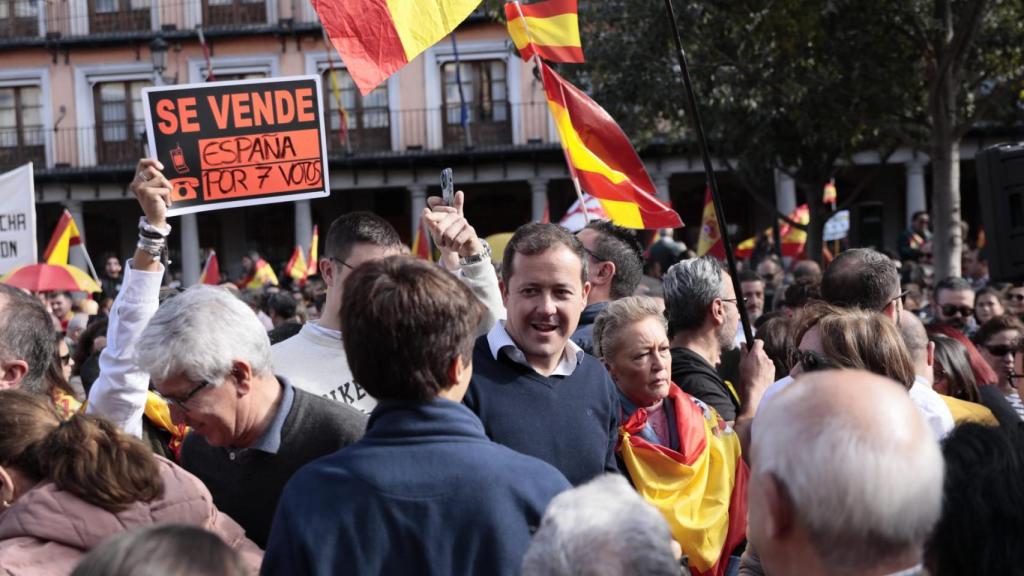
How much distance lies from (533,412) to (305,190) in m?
1.91

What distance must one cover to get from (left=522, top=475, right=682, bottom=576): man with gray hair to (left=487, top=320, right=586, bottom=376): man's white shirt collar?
1.46 meters

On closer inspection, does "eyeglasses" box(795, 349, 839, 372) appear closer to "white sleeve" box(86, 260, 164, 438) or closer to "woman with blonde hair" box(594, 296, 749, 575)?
"woman with blonde hair" box(594, 296, 749, 575)

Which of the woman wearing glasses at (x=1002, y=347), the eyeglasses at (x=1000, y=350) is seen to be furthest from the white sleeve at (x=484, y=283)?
the eyeglasses at (x=1000, y=350)

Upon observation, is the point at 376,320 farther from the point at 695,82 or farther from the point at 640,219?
the point at 695,82

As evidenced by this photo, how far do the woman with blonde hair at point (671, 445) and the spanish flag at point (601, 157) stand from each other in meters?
2.17

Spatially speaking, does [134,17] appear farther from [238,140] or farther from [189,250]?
[238,140]

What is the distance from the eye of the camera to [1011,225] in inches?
159

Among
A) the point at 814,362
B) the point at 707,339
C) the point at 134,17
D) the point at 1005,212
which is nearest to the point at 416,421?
the point at 814,362

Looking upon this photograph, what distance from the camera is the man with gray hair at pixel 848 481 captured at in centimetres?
184

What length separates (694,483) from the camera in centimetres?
371

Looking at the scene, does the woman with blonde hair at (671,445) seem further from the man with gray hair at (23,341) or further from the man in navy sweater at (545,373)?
the man with gray hair at (23,341)

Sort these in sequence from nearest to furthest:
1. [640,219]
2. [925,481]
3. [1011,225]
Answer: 1. [925,481]
2. [1011,225]
3. [640,219]

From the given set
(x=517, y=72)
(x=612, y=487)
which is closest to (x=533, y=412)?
(x=612, y=487)

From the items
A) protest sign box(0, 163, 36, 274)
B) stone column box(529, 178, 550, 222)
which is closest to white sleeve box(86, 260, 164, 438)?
protest sign box(0, 163, 36, 274)
